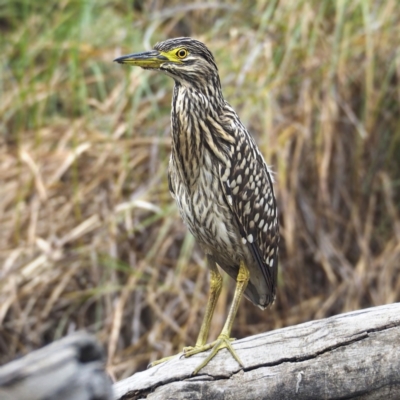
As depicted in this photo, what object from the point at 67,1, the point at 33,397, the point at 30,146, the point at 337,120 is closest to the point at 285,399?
the point at 33,397

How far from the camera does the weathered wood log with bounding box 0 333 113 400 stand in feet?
5.17

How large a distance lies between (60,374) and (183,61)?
177cm

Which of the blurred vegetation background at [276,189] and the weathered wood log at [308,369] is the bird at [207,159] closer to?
the weathered wood log at [308,369]

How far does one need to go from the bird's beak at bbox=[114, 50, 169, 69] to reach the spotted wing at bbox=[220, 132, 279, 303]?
0.44m

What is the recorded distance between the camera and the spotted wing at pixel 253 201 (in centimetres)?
325

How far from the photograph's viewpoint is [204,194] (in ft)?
10.6

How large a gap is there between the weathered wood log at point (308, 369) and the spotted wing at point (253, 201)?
53 centimetres

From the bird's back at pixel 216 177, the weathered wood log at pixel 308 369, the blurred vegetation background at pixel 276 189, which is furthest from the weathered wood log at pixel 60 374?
the blurred vegetation background at pixel 276 189

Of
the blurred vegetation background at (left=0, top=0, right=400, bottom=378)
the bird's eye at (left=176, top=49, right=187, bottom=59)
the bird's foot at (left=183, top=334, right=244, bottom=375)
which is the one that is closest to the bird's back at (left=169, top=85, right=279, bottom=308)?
the bird's eye at (left=176, top=49, right=187, bottom=59)

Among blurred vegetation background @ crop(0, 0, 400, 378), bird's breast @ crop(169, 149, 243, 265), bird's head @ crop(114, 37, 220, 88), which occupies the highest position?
bird's head @ crop(114, 37, 220, 88)

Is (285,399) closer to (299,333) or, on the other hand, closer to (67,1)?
(299,333)

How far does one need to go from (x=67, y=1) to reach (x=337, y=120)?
215 cm

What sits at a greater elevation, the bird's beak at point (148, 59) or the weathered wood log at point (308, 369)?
the bird's beak at point (148, 59)

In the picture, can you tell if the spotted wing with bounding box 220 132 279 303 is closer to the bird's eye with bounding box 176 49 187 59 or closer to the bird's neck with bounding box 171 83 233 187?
the bird's neck with bounding box 171 83 233 187
